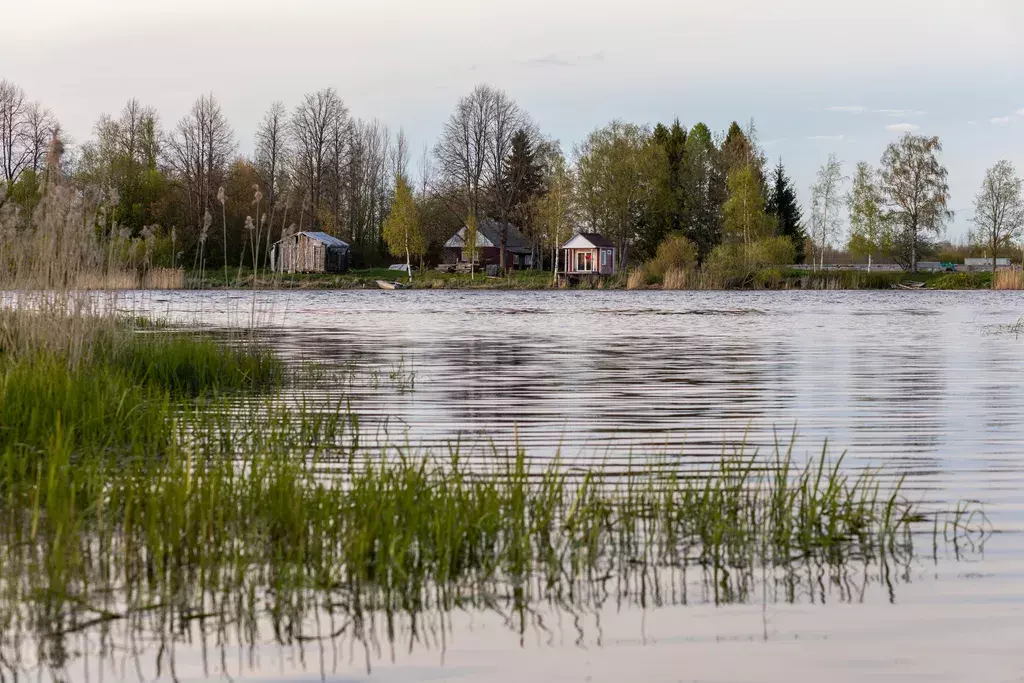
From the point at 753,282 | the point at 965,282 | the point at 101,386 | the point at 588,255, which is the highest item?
the point at 588,255

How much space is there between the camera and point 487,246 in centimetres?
9506

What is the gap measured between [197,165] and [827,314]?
201ft

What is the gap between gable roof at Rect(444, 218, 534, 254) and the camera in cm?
9325

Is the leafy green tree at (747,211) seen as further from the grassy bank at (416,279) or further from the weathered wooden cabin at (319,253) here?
the weathered wooden cabin at (319,253)

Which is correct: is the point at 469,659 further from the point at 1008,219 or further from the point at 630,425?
the point at 1008,219

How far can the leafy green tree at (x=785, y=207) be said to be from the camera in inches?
3541

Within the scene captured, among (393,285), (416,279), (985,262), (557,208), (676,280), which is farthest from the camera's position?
(985,262)

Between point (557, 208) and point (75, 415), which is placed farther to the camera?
point (557, 208)

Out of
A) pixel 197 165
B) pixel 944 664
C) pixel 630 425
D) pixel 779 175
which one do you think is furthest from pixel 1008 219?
pixel 944 664

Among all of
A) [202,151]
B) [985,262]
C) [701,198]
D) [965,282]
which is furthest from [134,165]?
[985,262]

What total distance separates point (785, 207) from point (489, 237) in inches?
948

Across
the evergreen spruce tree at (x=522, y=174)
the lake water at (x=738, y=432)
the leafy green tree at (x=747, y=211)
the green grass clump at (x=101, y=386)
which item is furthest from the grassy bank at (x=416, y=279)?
the green grass clump at (x=101, y=386)

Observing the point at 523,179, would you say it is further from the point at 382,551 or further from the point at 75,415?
the point at 382,551

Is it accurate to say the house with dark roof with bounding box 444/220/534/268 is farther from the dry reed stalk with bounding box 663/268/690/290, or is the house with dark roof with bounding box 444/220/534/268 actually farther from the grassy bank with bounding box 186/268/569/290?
the dry reed stalk with bounding box 663/268/690/290
